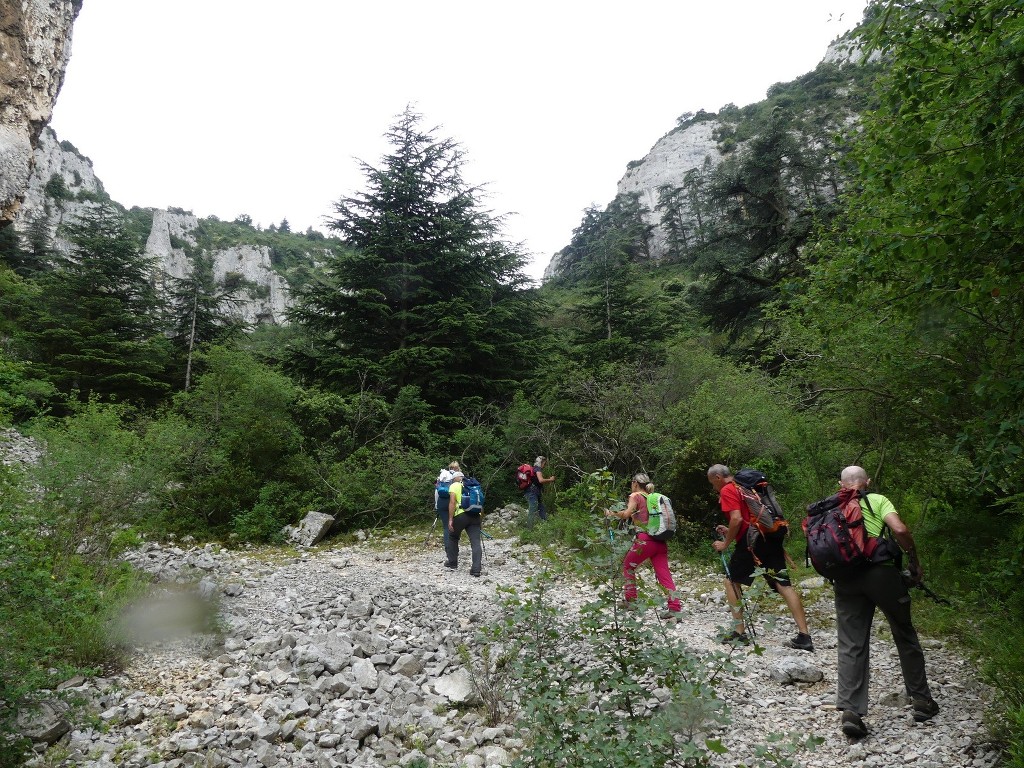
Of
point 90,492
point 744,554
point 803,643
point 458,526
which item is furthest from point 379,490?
point 803,643

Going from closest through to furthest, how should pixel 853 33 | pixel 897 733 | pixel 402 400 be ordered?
pixel 897 733 → pixel 853 33 → pixel 402 400

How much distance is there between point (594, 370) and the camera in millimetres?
17281

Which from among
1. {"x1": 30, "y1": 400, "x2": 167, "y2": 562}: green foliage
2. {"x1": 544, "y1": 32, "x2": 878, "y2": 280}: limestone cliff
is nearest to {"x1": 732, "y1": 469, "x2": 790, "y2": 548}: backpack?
{"x1": 30, "y1": 400, "x2": 167, "y2": 562}: green foliage

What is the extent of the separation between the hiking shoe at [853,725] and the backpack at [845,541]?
0.88 metres

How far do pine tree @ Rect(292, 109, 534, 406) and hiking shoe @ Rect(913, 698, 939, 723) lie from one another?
1496 cm

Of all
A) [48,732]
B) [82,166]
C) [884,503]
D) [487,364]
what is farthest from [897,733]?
[82,166]

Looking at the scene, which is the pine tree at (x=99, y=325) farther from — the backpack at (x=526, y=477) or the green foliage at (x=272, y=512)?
the backpack at (x=526, y=477)

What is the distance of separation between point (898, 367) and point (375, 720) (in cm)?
649

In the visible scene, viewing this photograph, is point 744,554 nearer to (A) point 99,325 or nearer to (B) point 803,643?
(B) point 803,643

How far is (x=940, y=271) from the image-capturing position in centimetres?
368

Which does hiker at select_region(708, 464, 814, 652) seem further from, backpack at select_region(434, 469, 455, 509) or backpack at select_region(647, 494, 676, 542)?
backpack at select_region(434, 469, 455, 509)

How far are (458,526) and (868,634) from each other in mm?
6721

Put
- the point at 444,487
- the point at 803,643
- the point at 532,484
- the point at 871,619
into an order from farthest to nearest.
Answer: the point at 532,484, the point at 444,487, the point at 803,643, the point at 871,619

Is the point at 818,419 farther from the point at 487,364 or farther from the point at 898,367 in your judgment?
the point at 487,364
